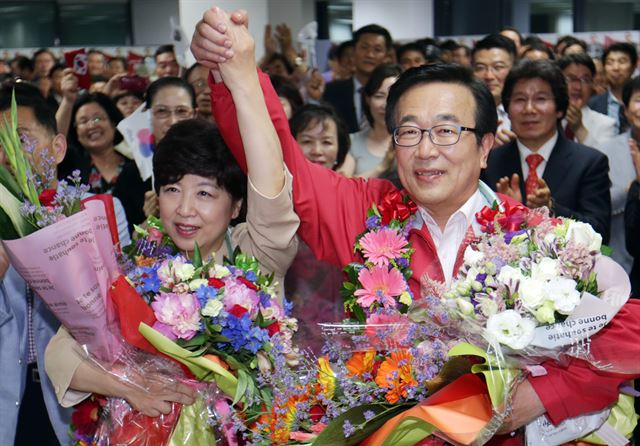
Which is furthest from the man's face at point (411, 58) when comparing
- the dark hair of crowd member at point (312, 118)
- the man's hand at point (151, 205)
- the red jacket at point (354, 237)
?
the red jacket at point (354, 237)

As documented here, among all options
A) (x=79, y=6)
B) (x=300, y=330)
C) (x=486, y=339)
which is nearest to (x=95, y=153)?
(x=300, y=330)

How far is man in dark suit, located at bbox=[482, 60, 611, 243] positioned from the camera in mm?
3701

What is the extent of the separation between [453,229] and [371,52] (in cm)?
388

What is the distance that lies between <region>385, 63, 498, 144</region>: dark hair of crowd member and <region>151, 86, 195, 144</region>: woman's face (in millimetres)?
2222

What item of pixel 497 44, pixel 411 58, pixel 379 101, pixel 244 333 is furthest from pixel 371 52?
pixel 244 333

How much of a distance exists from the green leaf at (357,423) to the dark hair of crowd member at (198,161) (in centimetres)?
79

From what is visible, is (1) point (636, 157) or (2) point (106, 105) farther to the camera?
(2) point (106, 105)

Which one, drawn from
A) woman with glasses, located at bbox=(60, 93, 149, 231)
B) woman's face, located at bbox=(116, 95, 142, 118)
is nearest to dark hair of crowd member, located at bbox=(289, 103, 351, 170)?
woman with glasses, located at bbox=(60, 93, 149, 231)

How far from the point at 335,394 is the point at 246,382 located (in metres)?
0.19

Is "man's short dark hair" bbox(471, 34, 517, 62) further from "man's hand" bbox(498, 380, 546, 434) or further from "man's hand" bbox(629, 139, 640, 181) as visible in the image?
"man's hand" bbox(498, 380, 546, 434)

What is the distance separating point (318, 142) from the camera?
12.7 ft

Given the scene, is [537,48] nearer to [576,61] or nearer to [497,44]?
[576,61]

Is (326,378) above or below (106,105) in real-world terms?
below

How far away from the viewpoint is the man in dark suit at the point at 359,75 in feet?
19.5
